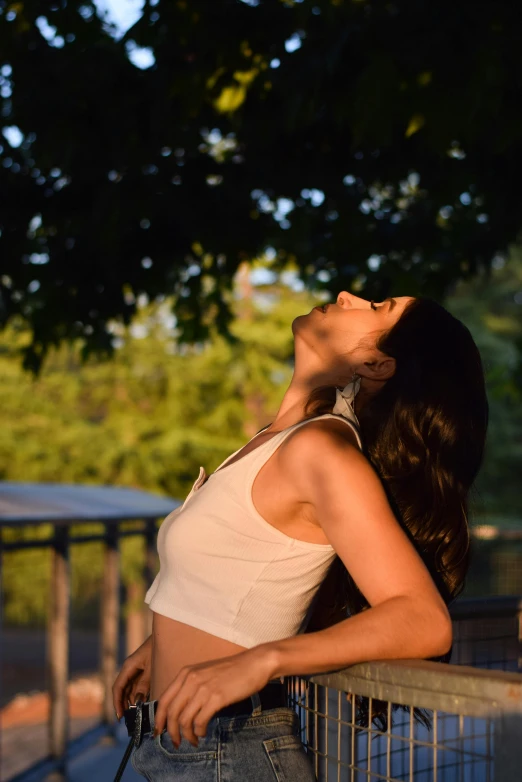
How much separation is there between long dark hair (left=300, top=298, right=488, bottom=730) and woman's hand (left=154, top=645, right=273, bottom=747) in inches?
14.7

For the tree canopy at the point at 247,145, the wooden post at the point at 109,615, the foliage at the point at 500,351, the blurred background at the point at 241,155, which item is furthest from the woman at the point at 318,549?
the foliage at the point at 500,351

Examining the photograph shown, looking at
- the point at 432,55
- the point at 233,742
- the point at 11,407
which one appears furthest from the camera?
the point at 11,407

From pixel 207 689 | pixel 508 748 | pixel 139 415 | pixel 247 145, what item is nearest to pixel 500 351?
pixel 139 415

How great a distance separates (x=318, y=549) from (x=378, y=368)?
1.38ft

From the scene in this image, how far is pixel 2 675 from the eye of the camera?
18.2 metres

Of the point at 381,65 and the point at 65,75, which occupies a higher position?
the point at 65,75

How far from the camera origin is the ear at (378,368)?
199 centimetres

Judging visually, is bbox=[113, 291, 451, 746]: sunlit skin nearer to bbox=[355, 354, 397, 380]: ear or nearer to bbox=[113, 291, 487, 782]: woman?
bbox=[113, 291, 487, 782]: woman

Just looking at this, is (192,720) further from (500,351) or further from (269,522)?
(500,351)

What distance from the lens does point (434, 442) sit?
6.20 feet

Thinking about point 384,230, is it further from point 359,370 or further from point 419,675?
point 419,675

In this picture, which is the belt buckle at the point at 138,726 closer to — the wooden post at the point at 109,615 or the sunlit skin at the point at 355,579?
the sunlit skin at the point at 355,579

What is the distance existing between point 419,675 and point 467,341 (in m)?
0.71

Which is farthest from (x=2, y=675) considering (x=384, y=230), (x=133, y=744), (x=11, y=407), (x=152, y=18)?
(x=133, y=744)
